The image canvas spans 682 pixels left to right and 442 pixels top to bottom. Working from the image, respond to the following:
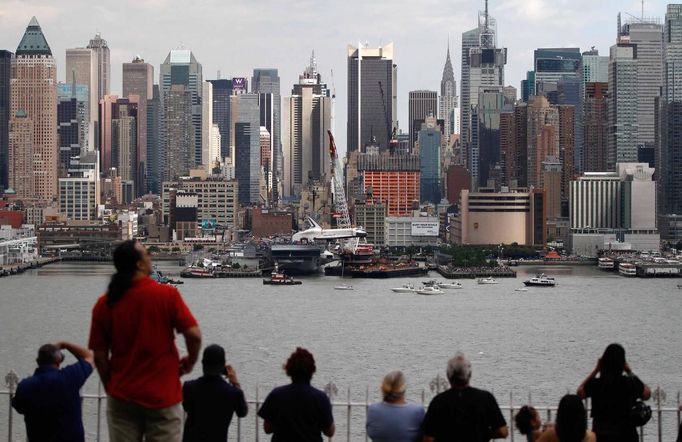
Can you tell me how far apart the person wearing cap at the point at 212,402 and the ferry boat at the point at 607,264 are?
53.9 metres

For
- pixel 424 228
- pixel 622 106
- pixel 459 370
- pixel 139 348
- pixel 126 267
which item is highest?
pixel 622 106

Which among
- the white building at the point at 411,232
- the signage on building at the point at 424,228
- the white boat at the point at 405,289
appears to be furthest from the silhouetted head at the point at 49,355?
the signage on building at the point at 424,228

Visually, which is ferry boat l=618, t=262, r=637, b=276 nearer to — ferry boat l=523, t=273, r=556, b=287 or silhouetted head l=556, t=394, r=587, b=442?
ferry boat l=523, t=273, r=556, b=287

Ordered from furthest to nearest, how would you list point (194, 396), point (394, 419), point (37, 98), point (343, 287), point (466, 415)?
point (37, 98), point (343, 287), point (194, 396), point (394, 419), point (466, 415)

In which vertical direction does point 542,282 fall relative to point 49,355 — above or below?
below

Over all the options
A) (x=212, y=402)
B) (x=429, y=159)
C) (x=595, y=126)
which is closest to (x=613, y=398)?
(x=212, y=402)

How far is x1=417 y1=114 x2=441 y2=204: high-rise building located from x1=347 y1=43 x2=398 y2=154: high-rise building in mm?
2816

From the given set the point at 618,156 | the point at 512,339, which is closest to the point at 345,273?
the point at 512,339

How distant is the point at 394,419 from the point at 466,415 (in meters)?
0.28

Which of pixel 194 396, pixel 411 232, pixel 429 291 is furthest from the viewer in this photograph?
pixel 411 232

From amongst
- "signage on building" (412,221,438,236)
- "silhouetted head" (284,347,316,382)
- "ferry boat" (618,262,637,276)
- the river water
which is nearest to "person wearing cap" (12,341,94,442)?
"silhouetted head" (284,347,316,382)

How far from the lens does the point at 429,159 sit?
394ft

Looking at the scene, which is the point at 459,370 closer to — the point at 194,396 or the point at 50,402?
the point at 194,396

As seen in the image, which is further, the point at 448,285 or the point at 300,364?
the point at 448,285
